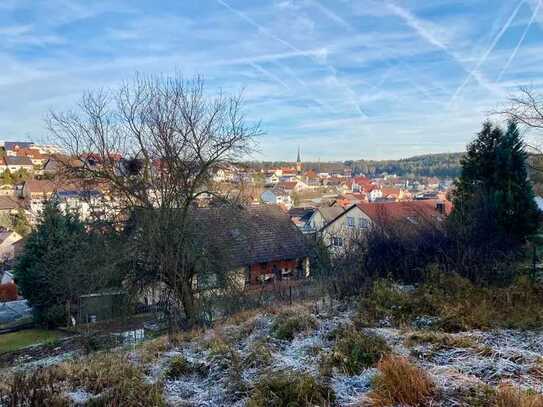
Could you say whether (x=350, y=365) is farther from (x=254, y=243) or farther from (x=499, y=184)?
(x=254, y=243)

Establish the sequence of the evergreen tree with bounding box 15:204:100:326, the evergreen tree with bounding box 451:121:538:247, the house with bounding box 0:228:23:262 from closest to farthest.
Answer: the evergreen tree with bounding box 451:121:538:247, the evergreen tree with bounding box 15:204:100:326, the house with bounding box 0:228:23:262

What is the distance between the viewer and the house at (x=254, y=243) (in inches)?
462

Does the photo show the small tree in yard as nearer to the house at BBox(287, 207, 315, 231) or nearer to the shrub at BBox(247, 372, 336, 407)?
the shrub at BBox(247, 372, 336, 407)

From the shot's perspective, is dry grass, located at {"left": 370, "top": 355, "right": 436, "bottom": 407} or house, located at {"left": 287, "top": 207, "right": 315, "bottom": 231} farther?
house, located at {"left": 287, "top": 207, "right": 315, "bottom": 231}

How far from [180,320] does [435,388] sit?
824 cm

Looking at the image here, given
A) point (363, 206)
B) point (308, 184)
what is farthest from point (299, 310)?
point (308, 184)

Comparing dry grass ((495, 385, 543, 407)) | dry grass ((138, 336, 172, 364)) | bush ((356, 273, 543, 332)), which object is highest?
dry grass ((495, 385, 543, 407))

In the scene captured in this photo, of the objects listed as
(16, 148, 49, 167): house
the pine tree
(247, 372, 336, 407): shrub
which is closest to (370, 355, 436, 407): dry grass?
(247, 372, 336, 407): shrub

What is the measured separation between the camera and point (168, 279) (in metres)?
11.3

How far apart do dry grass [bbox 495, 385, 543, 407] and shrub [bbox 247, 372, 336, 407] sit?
1.14 m

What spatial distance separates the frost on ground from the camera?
3.12 meters

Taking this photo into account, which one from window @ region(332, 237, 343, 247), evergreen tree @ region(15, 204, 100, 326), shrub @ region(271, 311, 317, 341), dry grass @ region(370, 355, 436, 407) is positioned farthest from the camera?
window @ region(332, 237, 343, 247)

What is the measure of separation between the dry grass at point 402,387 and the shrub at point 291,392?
1.24ft

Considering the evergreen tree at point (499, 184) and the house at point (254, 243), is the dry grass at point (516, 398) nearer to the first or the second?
the evergreen tree at point (499, 184)
